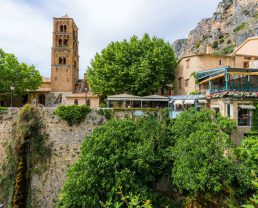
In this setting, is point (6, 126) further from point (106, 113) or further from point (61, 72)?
point (61, 72)

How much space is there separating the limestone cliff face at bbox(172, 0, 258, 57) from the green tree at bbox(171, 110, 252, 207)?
166ft

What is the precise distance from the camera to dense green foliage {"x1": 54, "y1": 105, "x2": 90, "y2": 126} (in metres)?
21.6

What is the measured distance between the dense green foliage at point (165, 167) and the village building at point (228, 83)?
5.16ft

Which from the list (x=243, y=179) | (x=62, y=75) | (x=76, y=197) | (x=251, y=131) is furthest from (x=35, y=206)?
(x=62, y=75)

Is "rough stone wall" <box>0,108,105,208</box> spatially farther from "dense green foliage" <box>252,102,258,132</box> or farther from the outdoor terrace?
"dense green foliage" <box>252,102,258,132</box>

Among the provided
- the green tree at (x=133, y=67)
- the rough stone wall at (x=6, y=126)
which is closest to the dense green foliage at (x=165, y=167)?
the rough stone wall at (x=6, y=126)

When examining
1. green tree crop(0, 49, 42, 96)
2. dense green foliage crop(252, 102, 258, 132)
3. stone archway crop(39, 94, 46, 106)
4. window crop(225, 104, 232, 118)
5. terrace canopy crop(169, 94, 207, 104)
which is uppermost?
green tree crop(0, 49, 42, 96)

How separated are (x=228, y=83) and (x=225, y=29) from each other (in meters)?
66.1

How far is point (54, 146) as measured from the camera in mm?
21734

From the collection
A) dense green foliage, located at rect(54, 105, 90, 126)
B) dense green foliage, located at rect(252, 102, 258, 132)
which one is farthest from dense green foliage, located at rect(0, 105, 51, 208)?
dense green foliage, located at rect(252, 102, 258, 132)

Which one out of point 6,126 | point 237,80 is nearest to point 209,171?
point 237,80

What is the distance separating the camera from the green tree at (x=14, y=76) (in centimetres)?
3277

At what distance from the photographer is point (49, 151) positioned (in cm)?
2153

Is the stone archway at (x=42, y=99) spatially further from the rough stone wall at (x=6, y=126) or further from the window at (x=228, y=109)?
the window at (x=228, y=109)
